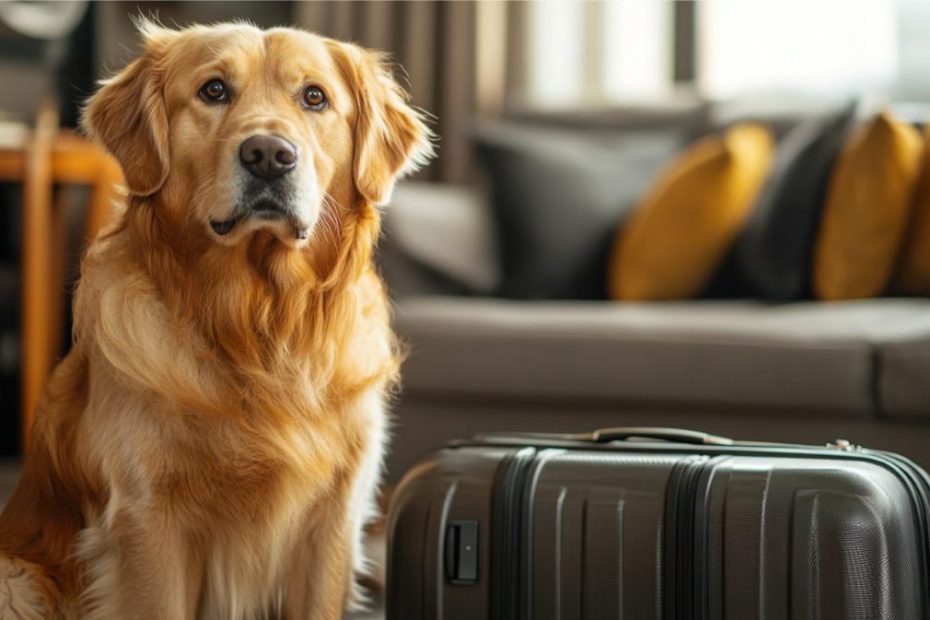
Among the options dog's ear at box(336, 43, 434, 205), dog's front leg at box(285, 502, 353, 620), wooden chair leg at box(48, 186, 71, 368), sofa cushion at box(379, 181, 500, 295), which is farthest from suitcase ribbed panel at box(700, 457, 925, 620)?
wooden chair leg at box(48, 186, 71, 368)

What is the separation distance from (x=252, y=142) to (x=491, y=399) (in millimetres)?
1202

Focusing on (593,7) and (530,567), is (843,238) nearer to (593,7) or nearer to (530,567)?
(530,567)

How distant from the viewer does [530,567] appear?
152cm

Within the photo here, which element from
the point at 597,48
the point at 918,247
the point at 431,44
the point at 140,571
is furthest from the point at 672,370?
the point at 431,44

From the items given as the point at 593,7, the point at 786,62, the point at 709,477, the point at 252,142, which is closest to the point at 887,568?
the point at 709,477

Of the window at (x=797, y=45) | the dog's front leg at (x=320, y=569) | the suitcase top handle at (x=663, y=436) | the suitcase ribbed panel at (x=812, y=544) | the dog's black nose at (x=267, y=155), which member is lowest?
the dog's front leg at (x=320, y=569)

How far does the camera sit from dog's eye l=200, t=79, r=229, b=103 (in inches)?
57.4

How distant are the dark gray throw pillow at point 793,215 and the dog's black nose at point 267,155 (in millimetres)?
1512

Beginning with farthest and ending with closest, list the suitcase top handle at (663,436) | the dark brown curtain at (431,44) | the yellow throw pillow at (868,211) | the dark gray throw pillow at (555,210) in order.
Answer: the dark brown curtain at (431,44) < the dark gray throw pillow at (555,210) < the yellow throw pillow at (868,211) < the suitcase top handle at (663,436)

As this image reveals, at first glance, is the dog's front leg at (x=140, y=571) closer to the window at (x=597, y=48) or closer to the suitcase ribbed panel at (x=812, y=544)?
the suitcase ribbed panel at (x=812, y=544)

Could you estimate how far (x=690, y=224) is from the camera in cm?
278

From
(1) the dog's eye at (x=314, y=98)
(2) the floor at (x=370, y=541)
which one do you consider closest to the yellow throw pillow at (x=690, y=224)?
(2) the floor at (x=370, y=541)

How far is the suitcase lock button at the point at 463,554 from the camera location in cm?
155

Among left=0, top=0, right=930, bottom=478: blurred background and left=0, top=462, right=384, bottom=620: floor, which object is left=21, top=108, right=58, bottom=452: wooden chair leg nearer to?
left=0, top=0, right=930, bottom=478: blurred background
